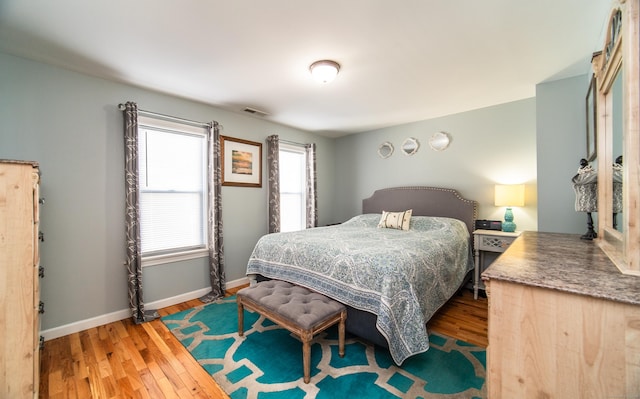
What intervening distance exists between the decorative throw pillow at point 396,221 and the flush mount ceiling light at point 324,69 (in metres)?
2.01

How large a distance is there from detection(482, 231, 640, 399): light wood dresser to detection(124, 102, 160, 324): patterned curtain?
3018mm

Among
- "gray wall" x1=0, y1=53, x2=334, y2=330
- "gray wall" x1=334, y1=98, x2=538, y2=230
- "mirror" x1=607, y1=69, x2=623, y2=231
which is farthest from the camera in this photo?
"gray wall" x1=334, y1=98, x2=538, y2=230

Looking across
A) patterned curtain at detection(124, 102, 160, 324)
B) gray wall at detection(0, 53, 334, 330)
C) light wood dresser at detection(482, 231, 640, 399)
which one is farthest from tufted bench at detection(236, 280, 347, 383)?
gray wall at detection(0, 53, 334, 330)

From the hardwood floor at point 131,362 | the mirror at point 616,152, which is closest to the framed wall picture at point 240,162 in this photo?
the hardwood floor at point 131,362

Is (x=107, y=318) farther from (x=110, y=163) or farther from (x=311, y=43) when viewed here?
(x=311, y=43)

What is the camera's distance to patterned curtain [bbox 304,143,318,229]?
4449mm

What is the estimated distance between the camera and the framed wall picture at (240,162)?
11.5 ft

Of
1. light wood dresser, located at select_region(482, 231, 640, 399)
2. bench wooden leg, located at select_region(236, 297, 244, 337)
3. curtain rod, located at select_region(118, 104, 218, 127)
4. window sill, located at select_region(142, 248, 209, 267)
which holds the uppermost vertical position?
curtain rod, located at select_region(118, 104, 218, 127)

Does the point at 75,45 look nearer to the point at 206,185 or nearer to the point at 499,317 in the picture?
the point at 206,185

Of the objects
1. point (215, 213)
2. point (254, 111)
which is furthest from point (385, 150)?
point (215, 213)

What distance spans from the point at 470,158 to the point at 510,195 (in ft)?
2.53

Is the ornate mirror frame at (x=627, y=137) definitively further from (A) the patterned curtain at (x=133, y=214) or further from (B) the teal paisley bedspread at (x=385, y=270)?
(A) the patterned curtain at (x=133, y=214)

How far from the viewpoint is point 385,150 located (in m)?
4.48

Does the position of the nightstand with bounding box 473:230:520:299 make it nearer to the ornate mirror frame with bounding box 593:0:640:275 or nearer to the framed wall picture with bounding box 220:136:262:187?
the ornate mirror frame with bounding box 593:0:640:275
